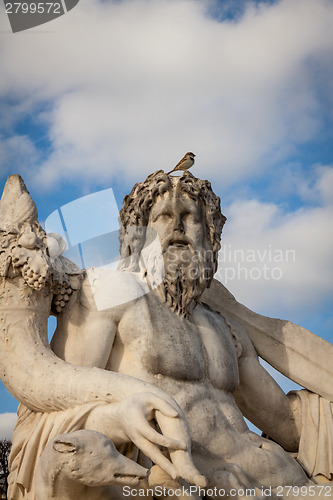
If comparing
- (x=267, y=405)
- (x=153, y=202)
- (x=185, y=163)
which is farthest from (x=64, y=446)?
(x=185, y=163)

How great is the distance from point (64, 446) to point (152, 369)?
1.50 m

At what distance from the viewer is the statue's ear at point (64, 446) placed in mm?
4434

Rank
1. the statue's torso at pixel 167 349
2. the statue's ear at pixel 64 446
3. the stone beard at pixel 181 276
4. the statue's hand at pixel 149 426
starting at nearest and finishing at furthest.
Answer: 1. the statue's ear at pixel 64 446
2. the statue's hand at pixel 149 426
3. the statue's torso at pixel 167 349
4. the stone beard at pixel 181 276

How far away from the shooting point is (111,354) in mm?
5988

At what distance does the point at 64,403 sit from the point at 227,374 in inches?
64.5

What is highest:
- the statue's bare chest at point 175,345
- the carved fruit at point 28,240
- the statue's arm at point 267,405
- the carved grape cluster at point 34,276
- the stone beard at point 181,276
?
the carved fruit at point 28,240

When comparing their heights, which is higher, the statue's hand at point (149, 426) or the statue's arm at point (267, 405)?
the statue's hand at point (149, 426)

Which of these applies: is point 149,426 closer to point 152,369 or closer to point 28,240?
point 152,369

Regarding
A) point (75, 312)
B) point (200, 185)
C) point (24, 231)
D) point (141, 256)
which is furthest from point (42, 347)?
point (200, 185)

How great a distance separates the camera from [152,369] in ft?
19.2

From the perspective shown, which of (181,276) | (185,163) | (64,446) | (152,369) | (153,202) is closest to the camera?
(64,446)

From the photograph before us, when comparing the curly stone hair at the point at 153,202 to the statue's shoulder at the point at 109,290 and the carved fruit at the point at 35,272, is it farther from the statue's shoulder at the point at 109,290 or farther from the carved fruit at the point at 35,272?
the carved fruit at the point at 35,272

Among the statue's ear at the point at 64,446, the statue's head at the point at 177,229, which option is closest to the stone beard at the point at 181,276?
the statue's head at the point at 177,229

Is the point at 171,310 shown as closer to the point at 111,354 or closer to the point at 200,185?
the point at 111,354
